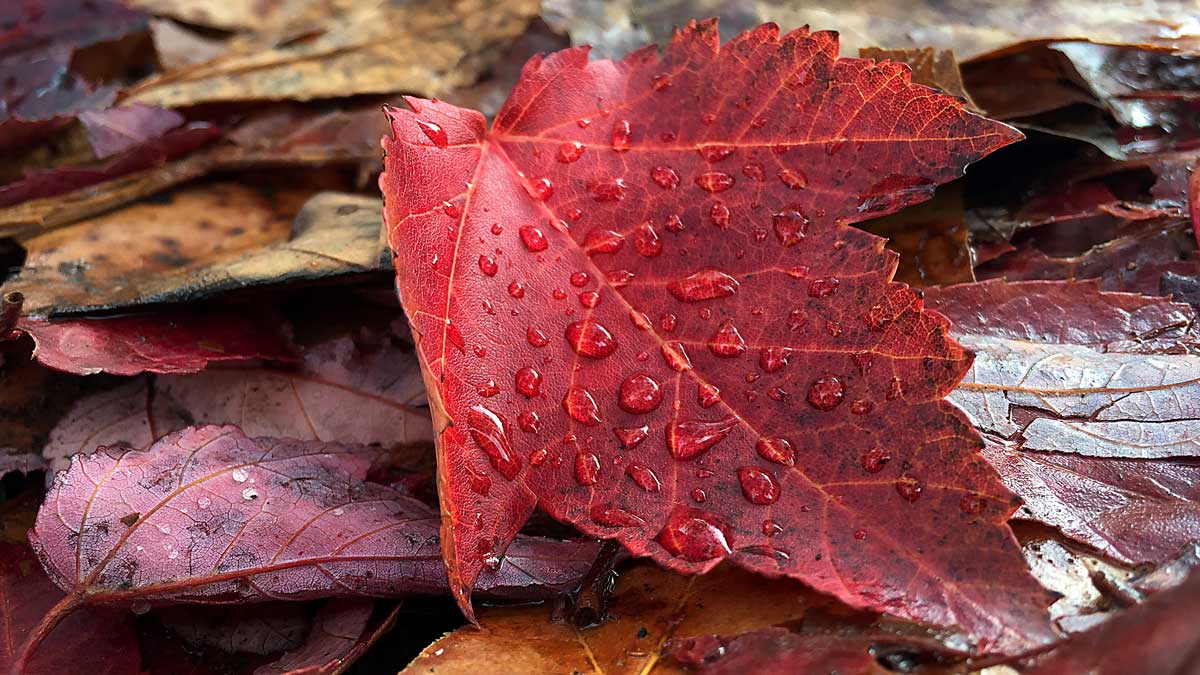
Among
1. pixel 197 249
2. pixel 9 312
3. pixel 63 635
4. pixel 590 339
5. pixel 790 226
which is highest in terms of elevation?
pixel 790 226

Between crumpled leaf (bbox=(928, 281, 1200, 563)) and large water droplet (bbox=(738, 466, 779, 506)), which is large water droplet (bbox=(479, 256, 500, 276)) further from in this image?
crumpled leaf (bbox=(928, 281, 1200, 563))

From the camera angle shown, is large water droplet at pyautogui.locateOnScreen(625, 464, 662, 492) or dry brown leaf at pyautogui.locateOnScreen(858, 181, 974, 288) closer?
large water droplet at pyautogui.locateOnScreen(625, 464, 662, 492)

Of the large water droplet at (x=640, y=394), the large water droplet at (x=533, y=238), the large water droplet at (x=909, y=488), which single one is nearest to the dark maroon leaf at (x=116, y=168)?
the large water droplet at (x=533, y=238)

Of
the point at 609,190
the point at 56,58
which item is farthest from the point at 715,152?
the point at 56,58

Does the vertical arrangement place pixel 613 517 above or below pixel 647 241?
below

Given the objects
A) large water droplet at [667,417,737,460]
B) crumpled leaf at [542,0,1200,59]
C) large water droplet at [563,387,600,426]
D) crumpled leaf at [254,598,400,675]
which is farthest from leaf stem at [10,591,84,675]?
crumpled leaf at [542,0,1200,59]

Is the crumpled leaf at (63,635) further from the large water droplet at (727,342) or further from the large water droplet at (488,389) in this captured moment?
the large water droplet at (727,342)

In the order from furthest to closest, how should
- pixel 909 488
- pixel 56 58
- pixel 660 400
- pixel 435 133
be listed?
1. pixel 56 58
2. pixel 435 133
3. pixel 660 400
4. pixel 909 488

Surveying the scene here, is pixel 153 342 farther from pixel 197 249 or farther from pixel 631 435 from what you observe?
pixel 631 435
